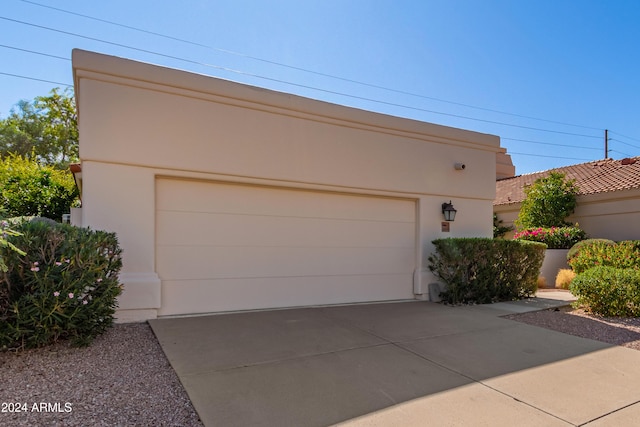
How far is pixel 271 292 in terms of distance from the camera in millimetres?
6680

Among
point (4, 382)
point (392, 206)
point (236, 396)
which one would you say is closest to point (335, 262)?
point (392, 206)

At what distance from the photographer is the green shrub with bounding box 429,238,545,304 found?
24.8ft

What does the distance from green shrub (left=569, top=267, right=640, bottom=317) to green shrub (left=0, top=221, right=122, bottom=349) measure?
7.58 meters

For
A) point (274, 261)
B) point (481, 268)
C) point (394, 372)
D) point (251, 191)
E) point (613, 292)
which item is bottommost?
point (394, 372)

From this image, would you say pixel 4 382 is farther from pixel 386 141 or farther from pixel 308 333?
pixel 386 141

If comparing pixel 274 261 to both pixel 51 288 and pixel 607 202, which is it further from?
pixel 607 202

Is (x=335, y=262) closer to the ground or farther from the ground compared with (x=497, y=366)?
farther from the ground

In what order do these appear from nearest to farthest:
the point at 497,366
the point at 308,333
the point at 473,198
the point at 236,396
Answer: the point at 236,396
the point at 497,366
the point at 308,333
the point at 473,198

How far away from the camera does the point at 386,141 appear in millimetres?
7785

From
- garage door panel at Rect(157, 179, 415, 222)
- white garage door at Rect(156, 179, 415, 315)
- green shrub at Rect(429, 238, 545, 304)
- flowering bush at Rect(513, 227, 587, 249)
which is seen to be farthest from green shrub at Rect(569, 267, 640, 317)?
flowering bush at Rect(513, 227, 587, 249)

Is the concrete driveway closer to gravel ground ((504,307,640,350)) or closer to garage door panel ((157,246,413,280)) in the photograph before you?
gravel ground ((504,307,640,350))

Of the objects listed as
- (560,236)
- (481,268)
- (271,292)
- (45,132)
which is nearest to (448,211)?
(481,268)

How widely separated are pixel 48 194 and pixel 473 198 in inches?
444

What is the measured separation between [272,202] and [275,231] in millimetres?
523
